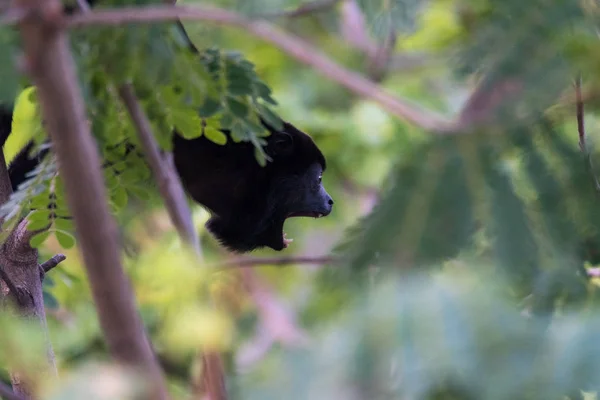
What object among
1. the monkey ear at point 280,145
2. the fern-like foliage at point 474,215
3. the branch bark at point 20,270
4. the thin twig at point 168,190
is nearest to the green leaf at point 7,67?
the thin twig at point 168,190

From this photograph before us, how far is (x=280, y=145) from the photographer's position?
2750mm

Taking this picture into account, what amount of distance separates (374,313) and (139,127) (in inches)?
21.8

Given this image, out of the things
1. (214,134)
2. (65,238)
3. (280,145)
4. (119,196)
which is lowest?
Answer: (280,145)

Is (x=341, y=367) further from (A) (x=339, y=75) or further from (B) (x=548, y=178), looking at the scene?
(B) (x=548, y=178)

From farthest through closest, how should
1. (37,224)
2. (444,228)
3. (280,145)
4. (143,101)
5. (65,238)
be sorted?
1. (280,145)
2. (65,238)
3. (37,224)
4. (143,101)
5. (444,228)

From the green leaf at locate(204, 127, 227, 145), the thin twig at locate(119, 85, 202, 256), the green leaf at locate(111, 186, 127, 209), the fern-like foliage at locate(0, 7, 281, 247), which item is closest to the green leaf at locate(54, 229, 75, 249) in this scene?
the fern-like foliage at locate(0, 7, 281, 247)

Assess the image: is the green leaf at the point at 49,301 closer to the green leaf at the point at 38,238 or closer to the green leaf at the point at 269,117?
the green leaf at the point at 38,238

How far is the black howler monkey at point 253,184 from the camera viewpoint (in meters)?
2.69

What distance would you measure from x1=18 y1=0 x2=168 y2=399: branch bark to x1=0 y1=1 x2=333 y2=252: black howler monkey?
1.68 meters

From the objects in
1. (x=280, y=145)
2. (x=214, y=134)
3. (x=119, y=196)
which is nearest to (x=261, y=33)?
(x=214, y=134)

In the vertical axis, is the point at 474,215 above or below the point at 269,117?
above

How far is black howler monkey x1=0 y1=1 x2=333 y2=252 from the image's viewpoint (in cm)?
269

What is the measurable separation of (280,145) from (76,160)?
1844 millimetres

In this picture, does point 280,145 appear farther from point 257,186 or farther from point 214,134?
point 214,134
